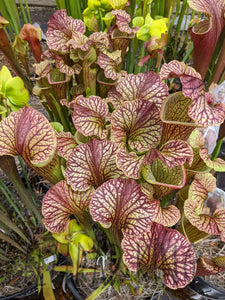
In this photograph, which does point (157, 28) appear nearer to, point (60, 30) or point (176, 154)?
point (60, 30)

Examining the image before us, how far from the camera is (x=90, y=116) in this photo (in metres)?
0.58

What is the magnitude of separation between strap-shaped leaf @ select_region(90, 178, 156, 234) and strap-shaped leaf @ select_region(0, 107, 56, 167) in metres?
0.13

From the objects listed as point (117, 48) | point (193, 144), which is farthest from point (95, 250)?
point (117, 48)

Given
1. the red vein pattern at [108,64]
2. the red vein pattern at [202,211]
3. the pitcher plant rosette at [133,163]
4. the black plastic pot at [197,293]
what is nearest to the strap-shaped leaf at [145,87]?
the pitcher plant rosette at [133,163]

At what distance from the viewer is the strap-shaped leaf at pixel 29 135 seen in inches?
19.6

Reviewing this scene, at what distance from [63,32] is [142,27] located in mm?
235

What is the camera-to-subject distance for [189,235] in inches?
26.4

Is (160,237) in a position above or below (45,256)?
above

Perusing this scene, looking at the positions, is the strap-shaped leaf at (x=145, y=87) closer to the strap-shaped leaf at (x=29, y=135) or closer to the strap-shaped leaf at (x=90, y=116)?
the strap-shaped leaf at (x=90, y=116)

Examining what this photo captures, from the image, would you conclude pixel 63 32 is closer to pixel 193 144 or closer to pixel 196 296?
pixel 193 144

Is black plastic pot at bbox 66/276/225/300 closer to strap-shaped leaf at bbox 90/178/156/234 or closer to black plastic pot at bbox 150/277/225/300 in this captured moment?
black plastic pot at bbox 150/277/225/300

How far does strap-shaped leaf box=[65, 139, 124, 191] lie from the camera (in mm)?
524

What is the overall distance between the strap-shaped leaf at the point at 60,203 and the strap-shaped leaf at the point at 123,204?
76 millimetres

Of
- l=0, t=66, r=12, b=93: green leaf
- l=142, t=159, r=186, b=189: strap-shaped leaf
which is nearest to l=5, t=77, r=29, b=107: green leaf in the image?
l=0, t=66, r=12, b=93: green leaf
